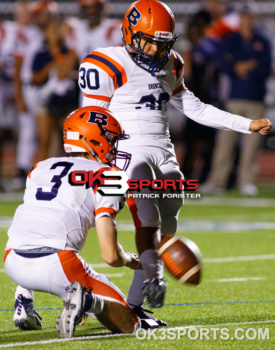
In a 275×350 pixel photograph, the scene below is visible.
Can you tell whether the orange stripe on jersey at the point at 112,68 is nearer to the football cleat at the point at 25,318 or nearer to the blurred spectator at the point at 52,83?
the football cleat at the point at 25,318

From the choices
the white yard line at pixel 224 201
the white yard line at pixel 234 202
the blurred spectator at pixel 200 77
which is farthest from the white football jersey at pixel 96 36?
the white yard line at pixel 234 202

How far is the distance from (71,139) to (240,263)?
9.16ft

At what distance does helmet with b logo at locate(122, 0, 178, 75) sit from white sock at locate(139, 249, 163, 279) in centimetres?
113

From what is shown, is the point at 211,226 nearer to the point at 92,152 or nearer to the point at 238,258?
the point at 238,258

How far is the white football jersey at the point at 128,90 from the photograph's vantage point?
16.6 feet

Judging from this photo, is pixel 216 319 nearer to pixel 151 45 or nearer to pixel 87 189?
pixel 87 189

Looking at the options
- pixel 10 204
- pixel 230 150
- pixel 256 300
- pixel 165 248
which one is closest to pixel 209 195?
pixel 230 150

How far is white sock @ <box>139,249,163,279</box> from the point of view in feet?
14.7

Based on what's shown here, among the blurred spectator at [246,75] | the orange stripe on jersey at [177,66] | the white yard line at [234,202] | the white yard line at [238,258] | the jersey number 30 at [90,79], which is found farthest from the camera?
the blurred spectator at [246,75]

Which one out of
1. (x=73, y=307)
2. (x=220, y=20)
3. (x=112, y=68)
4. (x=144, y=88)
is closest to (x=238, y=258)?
(x=144, y=88)

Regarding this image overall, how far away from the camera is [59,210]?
→ 438 cm

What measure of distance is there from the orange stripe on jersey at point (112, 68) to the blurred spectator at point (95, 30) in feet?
19.3

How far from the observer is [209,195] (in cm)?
1217

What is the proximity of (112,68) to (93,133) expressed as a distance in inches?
25.6
